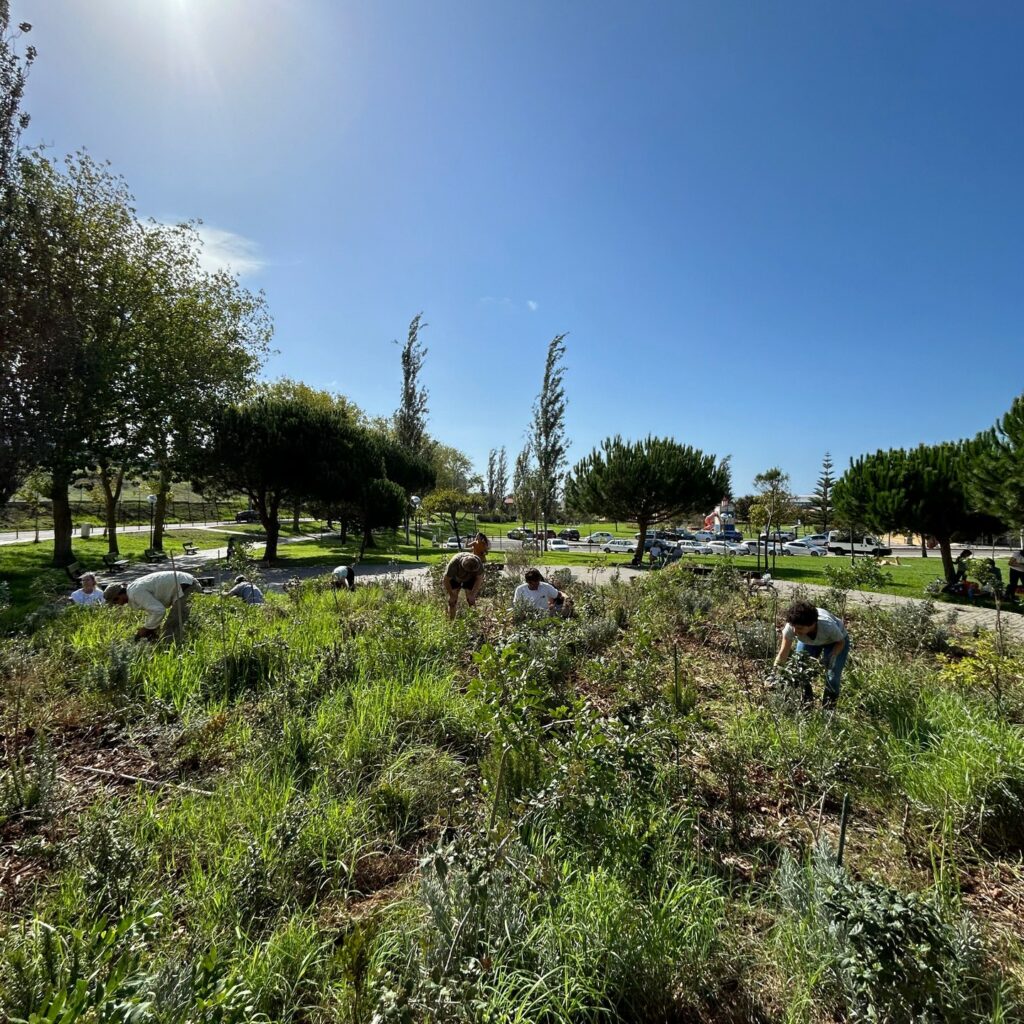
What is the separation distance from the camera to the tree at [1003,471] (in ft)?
36.3

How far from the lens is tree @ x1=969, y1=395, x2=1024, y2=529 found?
36.3 ft

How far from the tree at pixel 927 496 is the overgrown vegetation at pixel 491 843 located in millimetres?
12958

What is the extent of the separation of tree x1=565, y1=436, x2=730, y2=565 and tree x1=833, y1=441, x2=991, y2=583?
6.68 metres

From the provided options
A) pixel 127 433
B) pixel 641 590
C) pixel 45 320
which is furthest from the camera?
pixel 127 433

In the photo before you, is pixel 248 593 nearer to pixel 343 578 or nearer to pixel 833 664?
pixel 343 578

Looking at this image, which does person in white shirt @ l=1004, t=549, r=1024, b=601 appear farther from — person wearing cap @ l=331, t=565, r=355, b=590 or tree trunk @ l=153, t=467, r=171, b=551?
tree trunk @ l=153, t=467, r=171, b=551

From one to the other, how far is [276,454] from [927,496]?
23.3 metres

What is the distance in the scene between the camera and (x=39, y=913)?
1.98 metres

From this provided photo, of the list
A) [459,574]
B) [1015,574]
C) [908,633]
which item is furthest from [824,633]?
[1015,574]

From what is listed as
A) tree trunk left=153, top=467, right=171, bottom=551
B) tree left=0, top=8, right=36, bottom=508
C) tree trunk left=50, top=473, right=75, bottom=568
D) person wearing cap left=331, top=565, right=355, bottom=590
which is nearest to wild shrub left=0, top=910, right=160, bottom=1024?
person wearing cap left=331, top=565, right=355, bottom=590

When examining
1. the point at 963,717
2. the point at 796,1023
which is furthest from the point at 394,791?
the point at 963,717

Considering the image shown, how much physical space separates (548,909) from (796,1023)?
857 millimetres

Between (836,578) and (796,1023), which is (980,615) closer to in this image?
(836,578)

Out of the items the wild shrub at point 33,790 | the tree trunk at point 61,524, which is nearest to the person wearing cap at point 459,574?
the wild shrub at point 33,790
